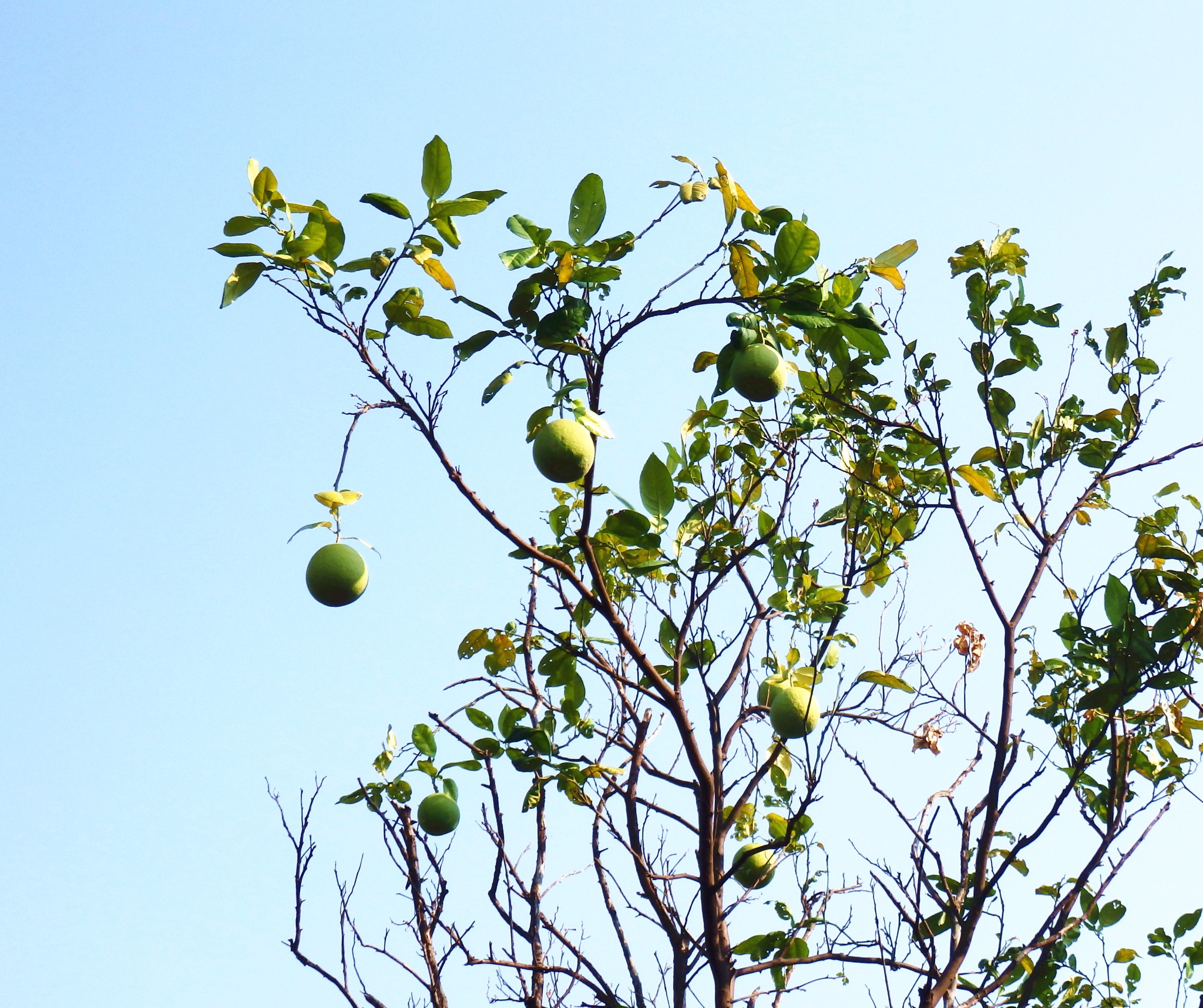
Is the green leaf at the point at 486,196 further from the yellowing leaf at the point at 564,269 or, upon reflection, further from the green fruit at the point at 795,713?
the green fruit at the point at 795,713

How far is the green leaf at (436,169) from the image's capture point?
1.86 m

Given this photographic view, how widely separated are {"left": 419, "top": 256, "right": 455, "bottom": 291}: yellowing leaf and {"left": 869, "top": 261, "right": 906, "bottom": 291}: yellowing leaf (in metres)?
0.79

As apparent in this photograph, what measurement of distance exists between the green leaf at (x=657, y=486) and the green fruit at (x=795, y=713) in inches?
20.0

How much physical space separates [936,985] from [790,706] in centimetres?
66

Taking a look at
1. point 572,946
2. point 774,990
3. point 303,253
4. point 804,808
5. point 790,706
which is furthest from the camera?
point 774,990

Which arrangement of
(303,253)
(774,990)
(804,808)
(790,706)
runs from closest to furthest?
(303,253) < (804,808) < (790,706) < (774,990)

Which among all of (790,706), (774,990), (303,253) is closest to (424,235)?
(303,253)

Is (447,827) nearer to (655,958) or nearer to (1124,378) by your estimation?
(655,958)

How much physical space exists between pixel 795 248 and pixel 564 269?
16.6 inches

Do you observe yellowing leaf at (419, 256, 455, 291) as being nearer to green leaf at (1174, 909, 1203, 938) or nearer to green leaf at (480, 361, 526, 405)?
green leaf at (480, 361, 526, 405)

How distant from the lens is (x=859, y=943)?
267 cm

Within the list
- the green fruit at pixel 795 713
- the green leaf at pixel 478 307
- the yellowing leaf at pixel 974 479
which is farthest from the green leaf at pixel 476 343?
the yellowing leaf at pixel 974 479

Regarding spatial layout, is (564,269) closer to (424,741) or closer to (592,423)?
(592,423)

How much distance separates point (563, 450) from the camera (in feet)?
6.32
